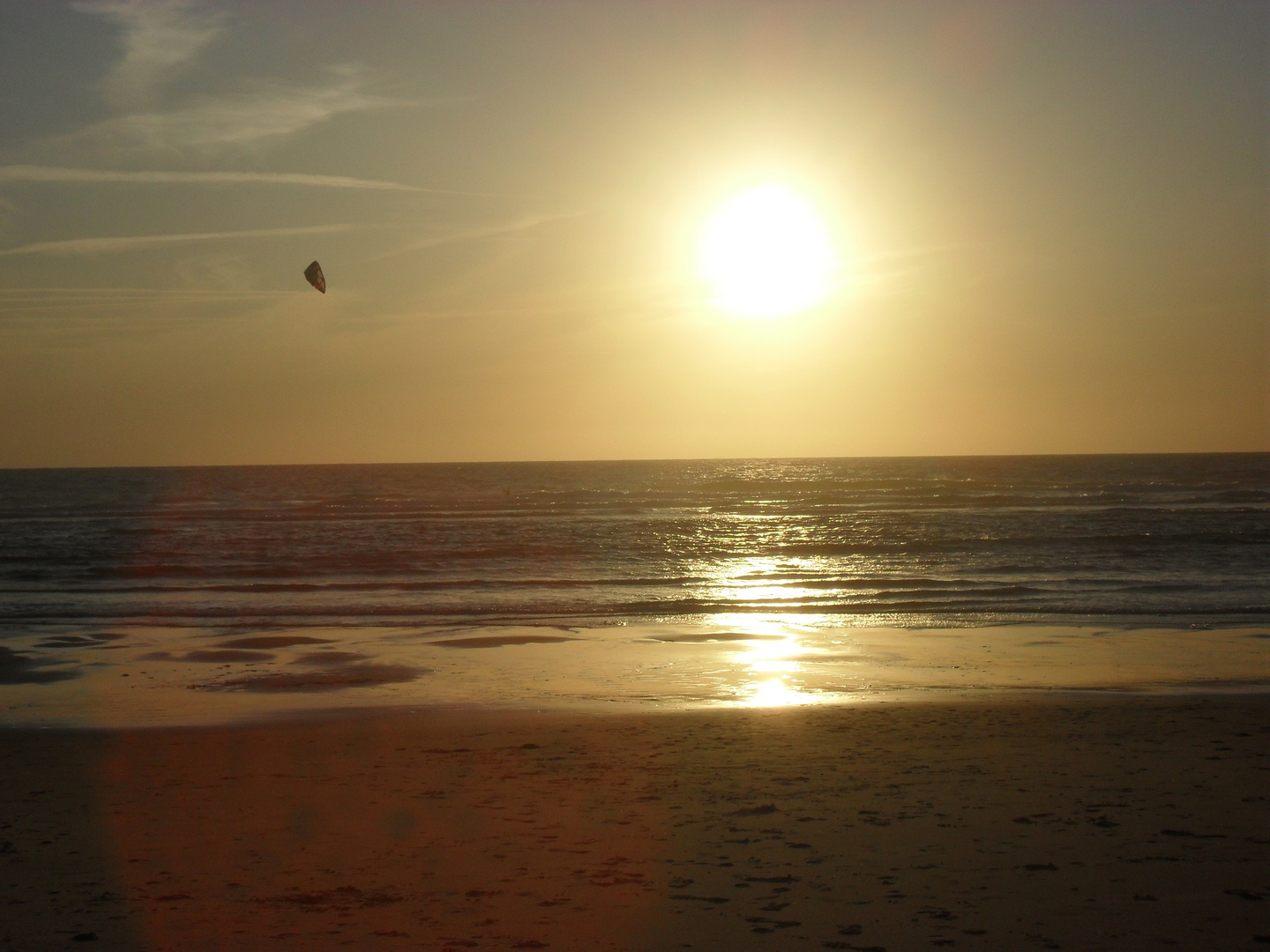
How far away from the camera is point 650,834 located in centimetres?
688

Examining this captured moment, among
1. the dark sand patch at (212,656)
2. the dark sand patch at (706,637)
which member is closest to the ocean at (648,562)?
the dark sand patch at (706,637)

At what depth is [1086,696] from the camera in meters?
11.6

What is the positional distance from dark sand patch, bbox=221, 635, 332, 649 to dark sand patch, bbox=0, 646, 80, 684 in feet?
8.86

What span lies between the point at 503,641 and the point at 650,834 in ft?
33.3

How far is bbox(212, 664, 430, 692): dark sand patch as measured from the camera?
13.0 m

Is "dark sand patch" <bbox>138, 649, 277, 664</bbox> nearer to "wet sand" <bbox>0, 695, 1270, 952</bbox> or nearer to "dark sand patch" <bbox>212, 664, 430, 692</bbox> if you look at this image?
"dark sand patch" <bbox>212, 664, 430, 692</bbox>

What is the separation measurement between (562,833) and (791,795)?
5.92ft

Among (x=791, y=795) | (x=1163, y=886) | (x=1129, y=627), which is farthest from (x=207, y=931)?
(x=1129, y=627)

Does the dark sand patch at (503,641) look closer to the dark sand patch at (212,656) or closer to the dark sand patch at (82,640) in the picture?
the dark sand patch at (212,656)

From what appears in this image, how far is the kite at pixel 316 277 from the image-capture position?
18.6 metres

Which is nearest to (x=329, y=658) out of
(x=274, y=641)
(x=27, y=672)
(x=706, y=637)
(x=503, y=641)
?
(x=274, y=641)

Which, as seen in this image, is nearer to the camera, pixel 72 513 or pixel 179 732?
pixel 179 732

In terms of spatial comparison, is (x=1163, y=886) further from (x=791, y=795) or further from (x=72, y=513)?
(x=72, y=513)

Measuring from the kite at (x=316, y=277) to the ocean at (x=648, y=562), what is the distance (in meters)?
6.26
